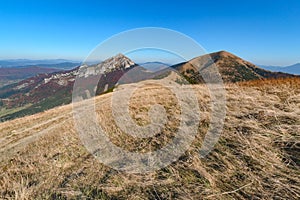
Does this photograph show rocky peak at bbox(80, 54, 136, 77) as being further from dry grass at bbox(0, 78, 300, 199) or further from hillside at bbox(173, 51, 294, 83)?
dry grass at bbox(0, 78, 300, 199)

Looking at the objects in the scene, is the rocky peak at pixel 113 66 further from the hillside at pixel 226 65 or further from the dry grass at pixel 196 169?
the dry grass at pixel 196 169

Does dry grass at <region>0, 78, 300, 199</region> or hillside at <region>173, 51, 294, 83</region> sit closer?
dry grass at <region>0, 78, 300, 199</region>

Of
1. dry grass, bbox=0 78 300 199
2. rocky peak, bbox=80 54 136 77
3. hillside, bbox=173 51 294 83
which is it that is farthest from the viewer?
rocky peak, bbox=80 54 136 77

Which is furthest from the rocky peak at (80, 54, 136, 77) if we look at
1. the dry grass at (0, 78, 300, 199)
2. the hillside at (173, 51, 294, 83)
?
the dry grass at (0, 78, 300, 199)

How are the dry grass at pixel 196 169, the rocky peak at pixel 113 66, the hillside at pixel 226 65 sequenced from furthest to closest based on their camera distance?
the rocky peak at pixel 113 66 → the hillside at pixel 226 65 → the dry grass at pixel 196 169

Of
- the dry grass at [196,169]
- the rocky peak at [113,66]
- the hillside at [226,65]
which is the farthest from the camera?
the rocky peak at [113,66]

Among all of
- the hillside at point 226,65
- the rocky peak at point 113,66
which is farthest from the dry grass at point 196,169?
the rocky peak at point 113,66

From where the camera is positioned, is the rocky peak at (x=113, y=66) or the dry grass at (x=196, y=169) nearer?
the dry grass at (x=196, y=169)

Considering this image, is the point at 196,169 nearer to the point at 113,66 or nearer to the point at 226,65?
the point at 226,65

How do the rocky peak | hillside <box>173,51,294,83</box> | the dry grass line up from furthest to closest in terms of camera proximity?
1. the rocky peak
2. hillside <box>173,51,294,83</box>
3. the dry grass

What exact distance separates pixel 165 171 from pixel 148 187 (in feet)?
2.07

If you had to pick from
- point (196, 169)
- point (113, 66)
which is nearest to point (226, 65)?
point (113, 66)

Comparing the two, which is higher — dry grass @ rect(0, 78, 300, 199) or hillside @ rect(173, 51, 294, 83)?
hillside @ rect(173, 51, 294, 83)

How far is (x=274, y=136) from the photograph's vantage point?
4801mm
